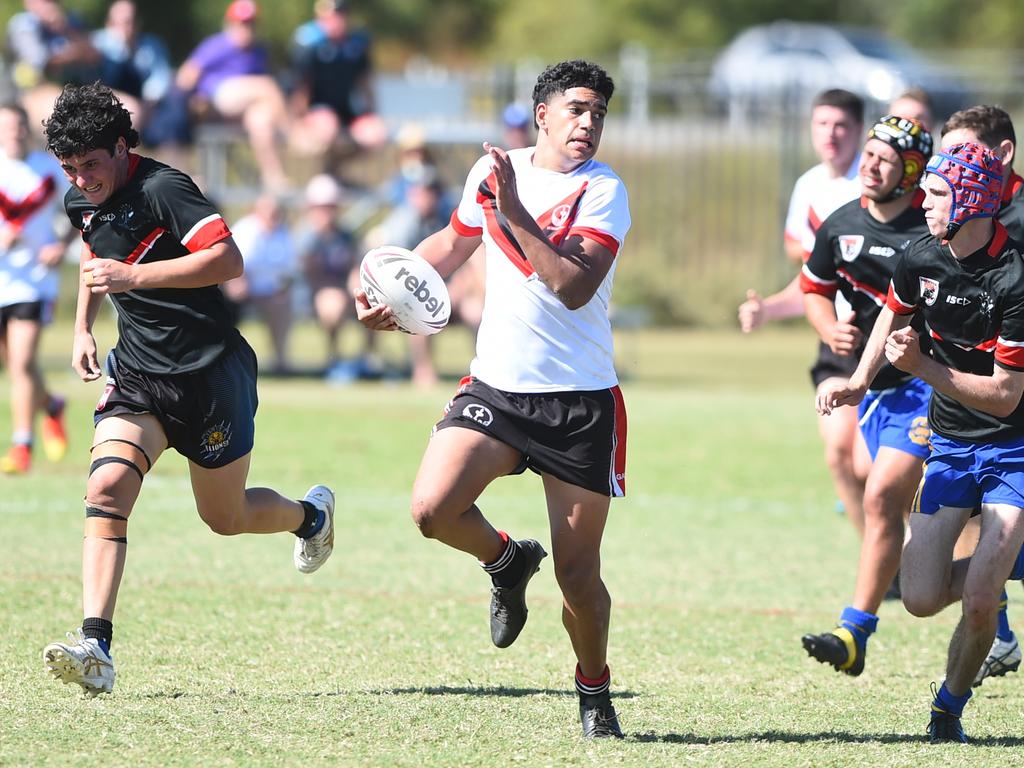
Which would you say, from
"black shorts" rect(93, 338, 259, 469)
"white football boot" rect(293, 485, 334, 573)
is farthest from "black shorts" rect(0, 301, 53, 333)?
"black shorts" rect(93, 338, 259, 469)

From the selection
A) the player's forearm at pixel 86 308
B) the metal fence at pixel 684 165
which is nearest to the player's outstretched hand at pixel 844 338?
the player's forearm at pixel 86 308

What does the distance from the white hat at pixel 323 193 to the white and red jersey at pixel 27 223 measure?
19.4 feet

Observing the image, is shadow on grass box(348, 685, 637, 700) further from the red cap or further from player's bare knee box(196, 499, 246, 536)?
the red cap

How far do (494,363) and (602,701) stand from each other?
47.8 inches

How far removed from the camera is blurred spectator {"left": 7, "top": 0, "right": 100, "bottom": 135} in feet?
54.3

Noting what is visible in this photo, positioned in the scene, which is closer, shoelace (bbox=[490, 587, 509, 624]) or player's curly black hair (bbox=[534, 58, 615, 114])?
player's curly black hair (bbox=[534, 58, 615, 114])

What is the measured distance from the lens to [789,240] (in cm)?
845

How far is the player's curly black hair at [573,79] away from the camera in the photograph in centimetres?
542

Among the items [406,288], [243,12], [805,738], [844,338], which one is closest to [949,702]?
[805,738]

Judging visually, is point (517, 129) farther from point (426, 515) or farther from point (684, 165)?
point (684, 165)

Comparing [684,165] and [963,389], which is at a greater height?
[963,389]

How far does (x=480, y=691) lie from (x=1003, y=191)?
292 cm

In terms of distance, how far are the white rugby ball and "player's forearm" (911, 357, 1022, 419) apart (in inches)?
67.1

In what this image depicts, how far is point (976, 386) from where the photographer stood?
5.45m
